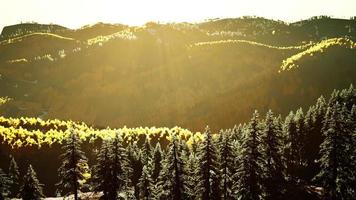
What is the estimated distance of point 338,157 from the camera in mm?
43688

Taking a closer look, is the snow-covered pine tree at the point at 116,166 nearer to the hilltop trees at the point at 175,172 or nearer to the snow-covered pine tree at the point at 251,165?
the hilltop trees at the point at 175,172

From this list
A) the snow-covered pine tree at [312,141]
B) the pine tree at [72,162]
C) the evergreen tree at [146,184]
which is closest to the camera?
the pine tree at [72,162]

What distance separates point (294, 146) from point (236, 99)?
95.0 metres

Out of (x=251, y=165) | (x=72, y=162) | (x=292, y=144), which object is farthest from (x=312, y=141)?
(x=72, y=162)

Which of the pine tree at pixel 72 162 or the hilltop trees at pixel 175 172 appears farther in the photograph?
the pine tree at pixel 72 162

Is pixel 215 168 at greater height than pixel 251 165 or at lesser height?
lesser

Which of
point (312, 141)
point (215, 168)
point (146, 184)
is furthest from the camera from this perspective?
point (312, 141)

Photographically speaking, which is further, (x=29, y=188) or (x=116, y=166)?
(x=29, y=188)

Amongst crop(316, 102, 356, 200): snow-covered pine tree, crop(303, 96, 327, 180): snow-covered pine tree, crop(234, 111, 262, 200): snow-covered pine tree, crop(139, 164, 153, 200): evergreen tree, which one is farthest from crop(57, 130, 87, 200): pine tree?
crop(303, 96, 327, 180): snow-covered pine tree

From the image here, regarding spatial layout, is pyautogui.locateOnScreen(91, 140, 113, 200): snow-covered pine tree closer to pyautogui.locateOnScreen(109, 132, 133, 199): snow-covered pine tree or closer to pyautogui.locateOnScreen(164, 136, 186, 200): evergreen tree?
pyautogui.locateOnScreen(109, 132, 133, 199): snow-covered pine tree

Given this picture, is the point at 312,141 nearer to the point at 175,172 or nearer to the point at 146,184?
the point at 146,184

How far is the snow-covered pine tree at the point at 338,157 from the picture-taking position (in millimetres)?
43219

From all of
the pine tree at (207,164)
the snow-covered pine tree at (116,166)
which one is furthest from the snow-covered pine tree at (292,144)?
the snow-covered pine tree at (116,166)

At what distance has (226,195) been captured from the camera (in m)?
52.0
